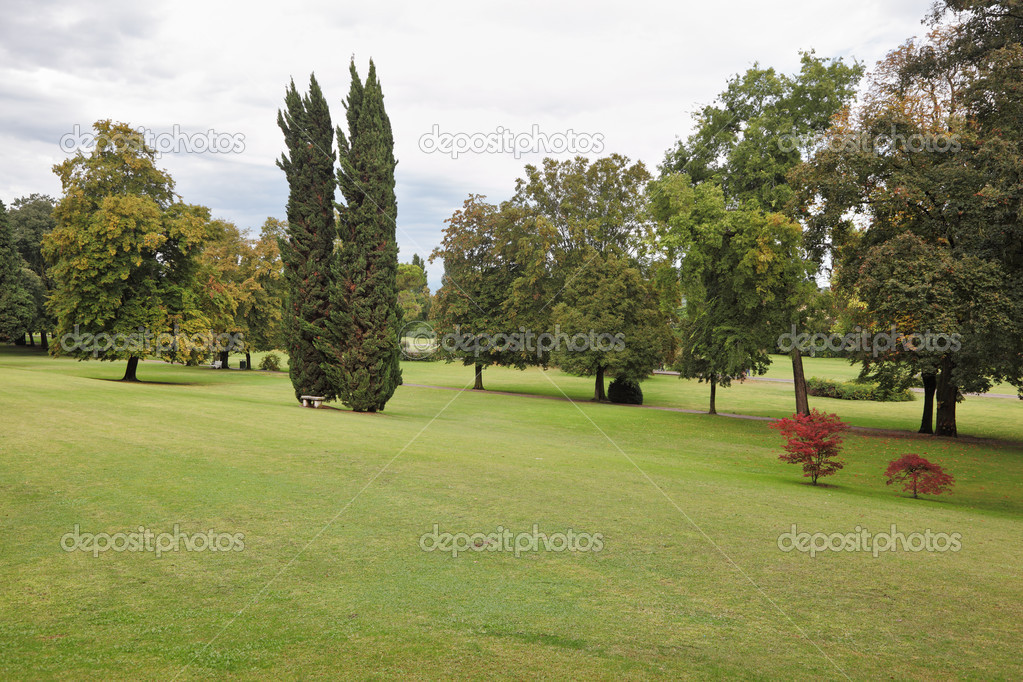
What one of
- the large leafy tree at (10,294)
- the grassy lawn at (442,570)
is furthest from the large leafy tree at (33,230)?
the grassy lawn at (442,570)

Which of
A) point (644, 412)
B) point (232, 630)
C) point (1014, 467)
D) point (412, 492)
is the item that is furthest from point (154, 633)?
point (644, 412)

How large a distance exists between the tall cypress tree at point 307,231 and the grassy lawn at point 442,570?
8707 mm

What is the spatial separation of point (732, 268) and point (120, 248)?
35.1 metres

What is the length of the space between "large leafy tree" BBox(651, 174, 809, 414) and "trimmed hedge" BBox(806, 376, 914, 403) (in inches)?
830

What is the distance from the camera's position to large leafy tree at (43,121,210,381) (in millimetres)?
35969

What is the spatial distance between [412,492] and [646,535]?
460cm

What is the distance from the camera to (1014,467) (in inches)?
918

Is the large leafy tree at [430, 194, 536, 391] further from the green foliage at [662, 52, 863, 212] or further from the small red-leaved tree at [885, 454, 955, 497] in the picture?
the small red-leaved tree at [885, 454, 955, 497]

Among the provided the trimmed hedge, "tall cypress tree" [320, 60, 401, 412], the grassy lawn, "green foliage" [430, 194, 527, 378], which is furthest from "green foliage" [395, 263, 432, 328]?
the grassy lawn

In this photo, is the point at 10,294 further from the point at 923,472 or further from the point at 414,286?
the point at 414,286

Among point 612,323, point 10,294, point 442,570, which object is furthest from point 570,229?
point 10,294

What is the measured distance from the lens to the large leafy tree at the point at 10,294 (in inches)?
2023

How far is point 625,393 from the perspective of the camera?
148 feet

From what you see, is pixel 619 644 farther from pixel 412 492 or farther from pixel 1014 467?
pixel 1014 467
